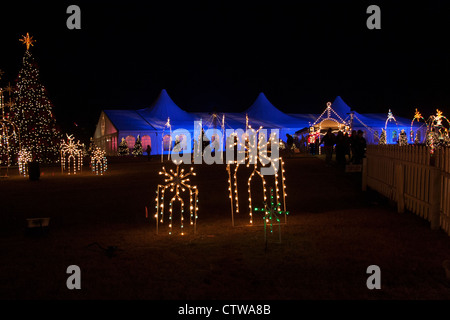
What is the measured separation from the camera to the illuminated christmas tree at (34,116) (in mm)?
28203

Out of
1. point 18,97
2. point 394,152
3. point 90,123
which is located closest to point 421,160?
point 394,152

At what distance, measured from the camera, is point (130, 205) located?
1044 cm

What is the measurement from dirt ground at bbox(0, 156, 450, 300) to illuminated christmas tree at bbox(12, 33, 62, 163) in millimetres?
19747

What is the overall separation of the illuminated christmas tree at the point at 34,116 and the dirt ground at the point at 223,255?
19.7m

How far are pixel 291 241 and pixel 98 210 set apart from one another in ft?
16.8

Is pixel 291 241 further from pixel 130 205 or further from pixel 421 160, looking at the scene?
pixel 130 205

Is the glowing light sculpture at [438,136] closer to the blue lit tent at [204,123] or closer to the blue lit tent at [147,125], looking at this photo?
the blue lit tent at [204,123]

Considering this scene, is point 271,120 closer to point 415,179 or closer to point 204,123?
point 204,123

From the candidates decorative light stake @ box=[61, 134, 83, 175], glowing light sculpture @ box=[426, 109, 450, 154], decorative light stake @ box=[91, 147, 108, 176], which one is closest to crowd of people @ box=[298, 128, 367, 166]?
glowing light sculpture @ box=[426, 109, 450, 154]

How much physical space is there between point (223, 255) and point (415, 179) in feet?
15.9

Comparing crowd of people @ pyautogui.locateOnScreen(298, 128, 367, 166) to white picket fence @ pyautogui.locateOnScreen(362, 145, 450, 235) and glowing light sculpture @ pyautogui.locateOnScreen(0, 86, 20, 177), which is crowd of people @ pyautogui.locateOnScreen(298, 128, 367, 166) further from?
glowing light sculpture @ pyautogui.locateOnScreen(0, 86, 20, 177)

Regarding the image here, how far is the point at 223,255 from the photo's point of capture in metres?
5.82

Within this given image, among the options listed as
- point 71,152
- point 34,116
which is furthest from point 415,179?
point 34,116

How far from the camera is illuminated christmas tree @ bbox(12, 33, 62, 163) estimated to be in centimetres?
2820
